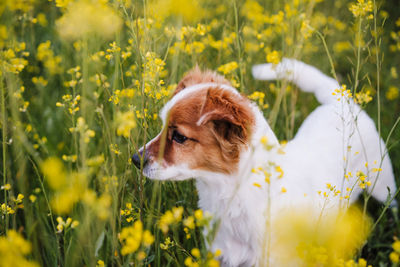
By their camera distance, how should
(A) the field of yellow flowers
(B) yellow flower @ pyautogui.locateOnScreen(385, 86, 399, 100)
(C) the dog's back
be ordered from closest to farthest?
(A) the field of yellow flowers, (C) the dog's back, (B) yellow flower @ pyautogui.locateOnScreen(385, 86, 399, 100)

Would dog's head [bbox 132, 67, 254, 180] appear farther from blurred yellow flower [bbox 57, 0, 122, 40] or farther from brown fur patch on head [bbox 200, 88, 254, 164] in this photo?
blurred yellow flower [bbox 57, 0, 122, 40]

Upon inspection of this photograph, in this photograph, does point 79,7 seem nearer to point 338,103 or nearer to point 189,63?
point 189,63

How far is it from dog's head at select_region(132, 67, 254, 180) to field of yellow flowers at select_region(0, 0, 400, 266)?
146 mm

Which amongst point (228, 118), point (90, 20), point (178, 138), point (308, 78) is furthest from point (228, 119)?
point (308, 78)

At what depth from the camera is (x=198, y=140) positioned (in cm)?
187

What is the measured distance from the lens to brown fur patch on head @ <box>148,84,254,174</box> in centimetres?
179

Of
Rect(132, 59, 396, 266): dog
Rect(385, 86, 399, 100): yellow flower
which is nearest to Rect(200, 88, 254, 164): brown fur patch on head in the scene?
Rect(132, 59, 396, 266): dog

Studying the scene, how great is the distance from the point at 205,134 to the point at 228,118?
8.0 inches

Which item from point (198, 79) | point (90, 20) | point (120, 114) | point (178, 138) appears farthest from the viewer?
point (198, 79)

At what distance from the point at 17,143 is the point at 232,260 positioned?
162 centimetres

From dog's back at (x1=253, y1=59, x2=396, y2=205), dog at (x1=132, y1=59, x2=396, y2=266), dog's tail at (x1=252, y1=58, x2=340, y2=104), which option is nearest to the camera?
dog at (x1=132, y1=59, x2=396, y2=266)

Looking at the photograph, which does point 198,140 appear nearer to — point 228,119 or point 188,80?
point 228,119

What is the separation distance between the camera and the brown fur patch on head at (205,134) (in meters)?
1.79

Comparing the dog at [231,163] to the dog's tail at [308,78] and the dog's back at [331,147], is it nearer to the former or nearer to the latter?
the dog's back at [331,147]
